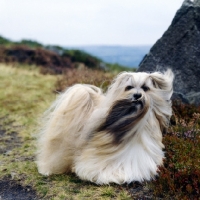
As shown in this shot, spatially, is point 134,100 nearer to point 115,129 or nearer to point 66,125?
point 115,129

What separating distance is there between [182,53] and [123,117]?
9.50 ft

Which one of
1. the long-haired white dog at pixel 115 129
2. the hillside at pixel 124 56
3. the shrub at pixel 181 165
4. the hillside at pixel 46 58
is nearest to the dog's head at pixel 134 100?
the long-haired white dog at pixel 115 129

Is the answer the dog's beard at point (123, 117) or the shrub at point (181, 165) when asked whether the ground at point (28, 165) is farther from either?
the dog's beard at point (123, 117)

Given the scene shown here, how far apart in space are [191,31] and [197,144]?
94.6 inches

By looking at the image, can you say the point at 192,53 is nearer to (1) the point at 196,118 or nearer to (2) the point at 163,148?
(1) the point at 196,118

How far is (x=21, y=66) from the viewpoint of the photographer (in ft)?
48.5

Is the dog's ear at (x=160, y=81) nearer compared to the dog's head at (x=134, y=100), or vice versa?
the dog's head at (x=134, y=100)

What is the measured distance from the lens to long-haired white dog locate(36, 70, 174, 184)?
13.8ft

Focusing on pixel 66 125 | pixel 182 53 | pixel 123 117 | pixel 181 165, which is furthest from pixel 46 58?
pixel 123 117

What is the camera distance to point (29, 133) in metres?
6.93

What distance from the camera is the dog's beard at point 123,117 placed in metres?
4.11

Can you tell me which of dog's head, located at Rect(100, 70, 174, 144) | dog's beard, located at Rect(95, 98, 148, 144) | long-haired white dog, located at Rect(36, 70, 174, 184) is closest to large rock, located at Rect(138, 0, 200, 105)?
long-haired white dog, located at Rect(36, 70, 174, 184)

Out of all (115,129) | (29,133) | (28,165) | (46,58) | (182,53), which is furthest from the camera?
(46,58)

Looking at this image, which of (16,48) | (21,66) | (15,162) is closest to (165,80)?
(15,162)
